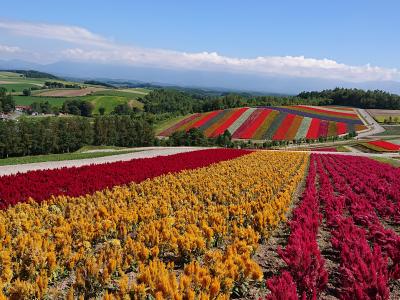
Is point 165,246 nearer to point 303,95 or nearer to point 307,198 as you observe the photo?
point 307,198

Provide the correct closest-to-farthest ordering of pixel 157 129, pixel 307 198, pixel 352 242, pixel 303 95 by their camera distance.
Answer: pixel 352 242 < pixel 307 198 < pixel 157 129 < pixel 303 95

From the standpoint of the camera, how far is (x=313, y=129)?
92.6 metres

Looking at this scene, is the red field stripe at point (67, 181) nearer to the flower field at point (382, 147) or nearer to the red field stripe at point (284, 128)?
the flower field at point (382, 147)

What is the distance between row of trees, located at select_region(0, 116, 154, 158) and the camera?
2835 inches

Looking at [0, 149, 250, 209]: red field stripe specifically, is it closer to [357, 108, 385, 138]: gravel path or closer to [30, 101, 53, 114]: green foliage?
[357, 108, 385, 138]: gravel path

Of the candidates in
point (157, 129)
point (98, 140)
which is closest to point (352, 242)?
point (98, 140)

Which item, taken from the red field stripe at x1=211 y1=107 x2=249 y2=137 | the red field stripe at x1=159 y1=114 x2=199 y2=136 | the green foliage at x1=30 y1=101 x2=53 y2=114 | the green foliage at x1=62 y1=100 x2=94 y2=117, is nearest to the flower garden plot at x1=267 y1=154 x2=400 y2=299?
the red field stripe at x1=211 y1=107 x2=249 y2=137

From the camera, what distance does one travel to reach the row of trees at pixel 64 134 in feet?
236

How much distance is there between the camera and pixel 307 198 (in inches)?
565

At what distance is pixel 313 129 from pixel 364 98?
225ft

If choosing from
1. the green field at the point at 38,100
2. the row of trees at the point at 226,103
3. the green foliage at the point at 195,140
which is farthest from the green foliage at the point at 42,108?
the green foliage at the point at 195,140

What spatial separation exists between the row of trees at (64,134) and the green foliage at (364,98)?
95.5 meters

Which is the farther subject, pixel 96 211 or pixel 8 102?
pixel 8 102

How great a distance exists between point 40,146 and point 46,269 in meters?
73.3
